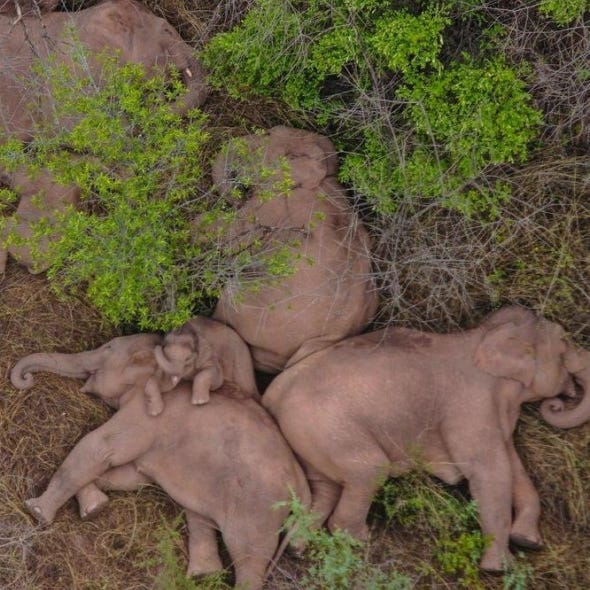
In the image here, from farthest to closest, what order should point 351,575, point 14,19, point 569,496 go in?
point 14,19
point 569,496
point 351,575

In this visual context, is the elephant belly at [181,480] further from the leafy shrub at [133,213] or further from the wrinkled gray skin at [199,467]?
the leafy shrub at [133,213]

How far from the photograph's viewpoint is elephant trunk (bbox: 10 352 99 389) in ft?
13.2

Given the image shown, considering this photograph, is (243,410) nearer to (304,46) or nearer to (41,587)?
(41,587)

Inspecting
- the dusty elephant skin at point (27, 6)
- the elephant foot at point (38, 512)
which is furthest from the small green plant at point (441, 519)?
the dusty elephant skin at point (27, 6)

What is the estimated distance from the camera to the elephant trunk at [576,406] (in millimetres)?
3916

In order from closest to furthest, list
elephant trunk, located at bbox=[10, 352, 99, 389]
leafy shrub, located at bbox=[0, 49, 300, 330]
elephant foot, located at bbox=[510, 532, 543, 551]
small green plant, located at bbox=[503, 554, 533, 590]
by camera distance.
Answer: small green plant, located at bbox=[503, 554, 533, 590]
leafy shrub, located at bbox=[0, 49, 300, 330]
elephant foot, located at bbox=[510, 532, 543, 551]
elephant trunk, located at bbox=[10, 352, 99, 389]

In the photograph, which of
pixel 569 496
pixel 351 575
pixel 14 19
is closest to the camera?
pixel 351 575

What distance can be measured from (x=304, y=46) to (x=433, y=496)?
219 cm

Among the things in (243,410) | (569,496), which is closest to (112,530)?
(243,410)

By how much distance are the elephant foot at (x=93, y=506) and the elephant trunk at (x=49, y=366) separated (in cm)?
58

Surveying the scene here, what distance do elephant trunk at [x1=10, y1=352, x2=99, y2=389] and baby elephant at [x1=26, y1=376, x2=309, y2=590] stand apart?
275 mm

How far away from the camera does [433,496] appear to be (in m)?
3.91

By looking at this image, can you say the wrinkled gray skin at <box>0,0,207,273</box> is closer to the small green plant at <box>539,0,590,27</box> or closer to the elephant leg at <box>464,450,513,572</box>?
the small green plant at <box>539,0,590,27</box>

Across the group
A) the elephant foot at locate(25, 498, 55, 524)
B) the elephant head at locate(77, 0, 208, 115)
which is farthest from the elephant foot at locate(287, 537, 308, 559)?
the elephant head at locate(77, 0, 208, 115)
